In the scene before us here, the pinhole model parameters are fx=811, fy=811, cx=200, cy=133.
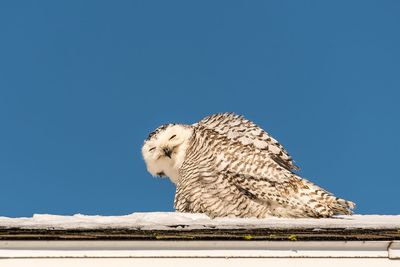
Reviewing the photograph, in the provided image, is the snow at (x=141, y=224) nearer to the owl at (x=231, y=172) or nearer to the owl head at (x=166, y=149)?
the owl at (x=231, y=172)

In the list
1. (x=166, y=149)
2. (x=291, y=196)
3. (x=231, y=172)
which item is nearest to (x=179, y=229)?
(x=291, y=196)

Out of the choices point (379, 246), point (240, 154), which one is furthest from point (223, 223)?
point (240, 154)

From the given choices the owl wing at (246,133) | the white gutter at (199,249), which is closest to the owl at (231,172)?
the owl wing at (246,133)

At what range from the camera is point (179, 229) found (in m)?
4.44

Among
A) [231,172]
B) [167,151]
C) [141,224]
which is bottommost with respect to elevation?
[141,224]

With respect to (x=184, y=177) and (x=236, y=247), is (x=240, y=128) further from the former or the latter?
(x=236, y=247)

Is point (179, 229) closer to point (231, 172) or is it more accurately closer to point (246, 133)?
point (231, 172)

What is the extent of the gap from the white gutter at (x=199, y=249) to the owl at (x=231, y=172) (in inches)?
78.1

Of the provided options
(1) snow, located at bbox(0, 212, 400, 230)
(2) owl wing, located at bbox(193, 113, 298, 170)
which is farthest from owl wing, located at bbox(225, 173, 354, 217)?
(1) snow, located at bbox(0, 212, 400, 230)

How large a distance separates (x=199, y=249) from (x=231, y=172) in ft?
10.4

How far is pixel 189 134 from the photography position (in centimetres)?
820
